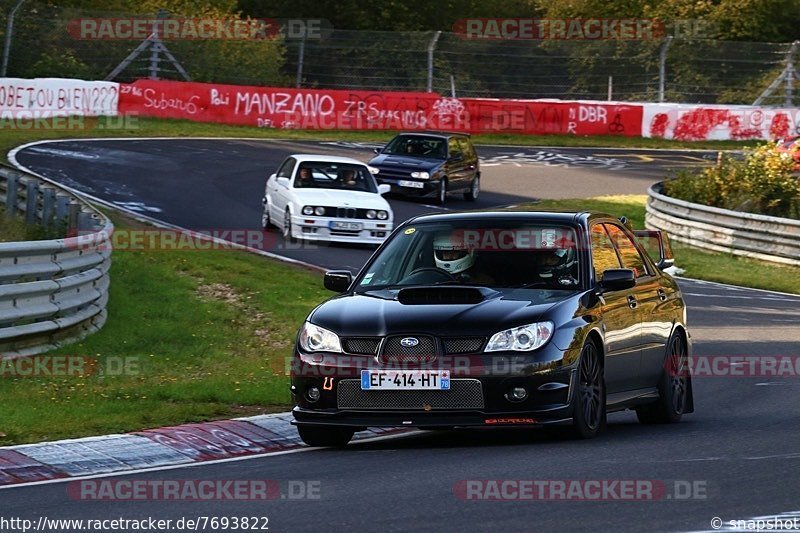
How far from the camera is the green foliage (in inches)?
1148

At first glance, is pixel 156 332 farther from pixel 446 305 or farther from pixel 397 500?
pixel 397 500

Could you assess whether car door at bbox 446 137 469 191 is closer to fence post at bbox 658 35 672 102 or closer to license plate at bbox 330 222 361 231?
license plate at bbox 330 222 361 231

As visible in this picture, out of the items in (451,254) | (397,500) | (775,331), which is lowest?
(775,331)

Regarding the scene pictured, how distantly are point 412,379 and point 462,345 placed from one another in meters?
0.37

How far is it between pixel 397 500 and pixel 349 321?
232 cm

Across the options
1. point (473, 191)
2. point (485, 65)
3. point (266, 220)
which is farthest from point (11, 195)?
point (485, 65)

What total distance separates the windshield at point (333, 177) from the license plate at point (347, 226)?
1.19 m

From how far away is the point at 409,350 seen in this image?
959 centimetres

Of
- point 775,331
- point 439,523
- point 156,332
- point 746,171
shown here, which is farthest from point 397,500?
point 746,171

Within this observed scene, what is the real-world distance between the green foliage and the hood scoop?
64.9 feet

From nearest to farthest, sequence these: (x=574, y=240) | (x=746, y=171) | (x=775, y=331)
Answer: (x=574, y=240)
(x=775, y=331)
(x=746, y=171)

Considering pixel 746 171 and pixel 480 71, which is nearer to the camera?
pixel 746 171

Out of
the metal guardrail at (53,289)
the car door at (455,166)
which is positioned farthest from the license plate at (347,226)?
the metal guardrail at (53,289)

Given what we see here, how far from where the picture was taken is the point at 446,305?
9898 mm
